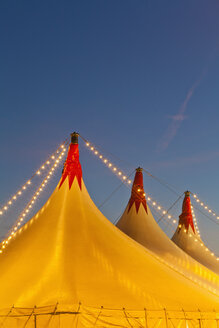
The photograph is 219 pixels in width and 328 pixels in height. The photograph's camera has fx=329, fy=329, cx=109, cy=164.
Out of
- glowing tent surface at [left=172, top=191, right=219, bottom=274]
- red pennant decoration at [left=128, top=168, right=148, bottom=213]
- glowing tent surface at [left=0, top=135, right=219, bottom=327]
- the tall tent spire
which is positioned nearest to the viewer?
glowing tent surface at [left=0, top=135, right=219, bottom=327]

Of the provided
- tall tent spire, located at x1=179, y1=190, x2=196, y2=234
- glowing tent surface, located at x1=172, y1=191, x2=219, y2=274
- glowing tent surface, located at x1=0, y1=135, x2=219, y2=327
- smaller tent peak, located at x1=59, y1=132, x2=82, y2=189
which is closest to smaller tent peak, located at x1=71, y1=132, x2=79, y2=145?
smaller tent peak, located at x1=59, y1=132, x2=82, y2=189

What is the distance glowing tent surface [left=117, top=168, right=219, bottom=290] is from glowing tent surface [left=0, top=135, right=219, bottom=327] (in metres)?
2.99

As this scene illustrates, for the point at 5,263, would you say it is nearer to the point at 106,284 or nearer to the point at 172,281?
the point at 106,284

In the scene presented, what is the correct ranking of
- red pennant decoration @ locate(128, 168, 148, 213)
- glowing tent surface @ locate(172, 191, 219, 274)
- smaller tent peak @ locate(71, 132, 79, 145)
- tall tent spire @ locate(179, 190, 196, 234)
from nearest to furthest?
smaller tent peak @ locate(71, 132, 79, 145) → red pennant decoration @ locate(128, 168, 148, 213) → glowing tent surface @ locate(172, 191, 219, 274) → tall tent spire @ locate(179, 190, 196, 234)

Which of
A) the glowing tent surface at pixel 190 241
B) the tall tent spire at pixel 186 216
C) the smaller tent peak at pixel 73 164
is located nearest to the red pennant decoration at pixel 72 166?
the smaller tent peak at pixel 73 164

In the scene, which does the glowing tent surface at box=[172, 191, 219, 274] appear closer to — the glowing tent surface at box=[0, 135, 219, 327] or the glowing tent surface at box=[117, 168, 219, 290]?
the glowing tent surface at box=[117, 168, 219, 290]

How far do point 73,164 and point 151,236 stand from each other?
4103 mm

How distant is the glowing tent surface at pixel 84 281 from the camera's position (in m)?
4.33

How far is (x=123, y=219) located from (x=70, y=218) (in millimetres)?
5279

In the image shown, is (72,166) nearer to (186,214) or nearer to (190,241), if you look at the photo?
(190,241)

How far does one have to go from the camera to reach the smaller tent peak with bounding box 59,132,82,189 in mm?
6852

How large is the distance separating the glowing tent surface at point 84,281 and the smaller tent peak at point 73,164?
72 centimetres

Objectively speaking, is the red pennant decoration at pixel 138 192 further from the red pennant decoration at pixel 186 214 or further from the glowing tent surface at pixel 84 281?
the glowing tent surface at pixel 84 281

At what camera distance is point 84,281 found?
15.6 feet
